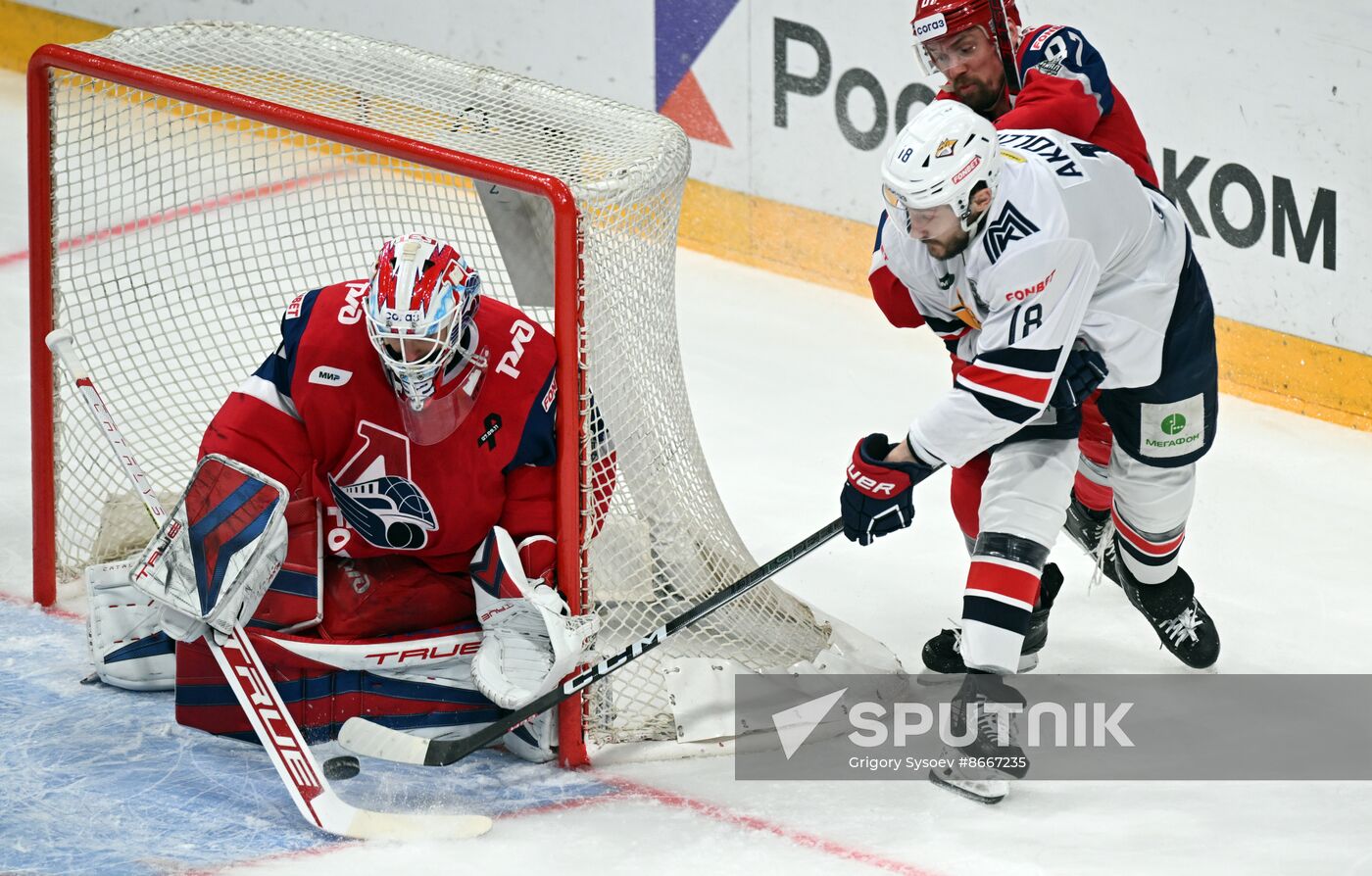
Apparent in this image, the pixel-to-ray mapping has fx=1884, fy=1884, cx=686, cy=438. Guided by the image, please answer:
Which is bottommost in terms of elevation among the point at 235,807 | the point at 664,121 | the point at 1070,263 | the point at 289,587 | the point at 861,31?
the point at 235,807

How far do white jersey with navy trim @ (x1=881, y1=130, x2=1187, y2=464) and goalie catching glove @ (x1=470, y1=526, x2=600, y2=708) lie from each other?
2.04 ft

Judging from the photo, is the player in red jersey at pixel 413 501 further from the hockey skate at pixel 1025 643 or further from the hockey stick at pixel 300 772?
the hockey skate at pixel 1025 643

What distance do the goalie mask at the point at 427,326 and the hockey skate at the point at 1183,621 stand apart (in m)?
1.39

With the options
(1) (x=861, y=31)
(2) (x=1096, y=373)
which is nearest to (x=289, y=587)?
(2) (x=1096, y=373)

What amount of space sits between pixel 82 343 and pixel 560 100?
3.92 ft

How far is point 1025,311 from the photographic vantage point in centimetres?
283

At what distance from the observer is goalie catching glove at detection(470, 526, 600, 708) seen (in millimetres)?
3000

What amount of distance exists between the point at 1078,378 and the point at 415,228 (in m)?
1.30

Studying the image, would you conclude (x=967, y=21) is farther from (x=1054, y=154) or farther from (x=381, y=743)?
(x=381, y=743)

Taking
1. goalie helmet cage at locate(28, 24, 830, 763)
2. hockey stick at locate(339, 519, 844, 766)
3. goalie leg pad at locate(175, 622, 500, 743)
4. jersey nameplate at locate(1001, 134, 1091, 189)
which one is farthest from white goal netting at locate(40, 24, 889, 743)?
jersey nameplate at locate(1001, 134, 1091, 189)

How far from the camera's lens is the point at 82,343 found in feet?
12.7

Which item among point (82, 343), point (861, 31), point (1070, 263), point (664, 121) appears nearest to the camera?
point (1070, 263)

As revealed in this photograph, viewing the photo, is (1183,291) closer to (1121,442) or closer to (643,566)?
(1121,442)

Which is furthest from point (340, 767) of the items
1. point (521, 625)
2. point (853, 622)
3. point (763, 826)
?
point (853, 622)
